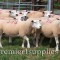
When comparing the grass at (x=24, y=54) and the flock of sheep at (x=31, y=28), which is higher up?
the flock of sheep at (x=31, y=28)

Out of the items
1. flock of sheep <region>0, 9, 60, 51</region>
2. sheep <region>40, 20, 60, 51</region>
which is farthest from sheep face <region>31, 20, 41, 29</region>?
sheep <region>40, 20, 60, 51</region>

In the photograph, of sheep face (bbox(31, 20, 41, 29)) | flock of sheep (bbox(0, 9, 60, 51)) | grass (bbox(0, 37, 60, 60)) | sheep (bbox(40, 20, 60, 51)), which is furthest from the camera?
sheep face (bbox(31, 20, 41, 29))

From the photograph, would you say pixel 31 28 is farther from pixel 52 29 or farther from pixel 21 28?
pixel 52 29

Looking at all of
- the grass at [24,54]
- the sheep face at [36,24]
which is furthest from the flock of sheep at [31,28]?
the grass at [24,54]

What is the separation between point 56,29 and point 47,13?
9.01ft

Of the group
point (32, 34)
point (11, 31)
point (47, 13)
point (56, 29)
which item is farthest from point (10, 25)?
point (47, 13)

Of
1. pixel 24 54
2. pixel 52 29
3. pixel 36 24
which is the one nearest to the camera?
pixel 24 54

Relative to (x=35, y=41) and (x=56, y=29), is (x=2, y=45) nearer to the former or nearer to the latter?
(x=35, y=41)

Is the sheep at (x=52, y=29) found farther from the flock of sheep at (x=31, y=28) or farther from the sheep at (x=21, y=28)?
the sheep at (x=21, y=28)

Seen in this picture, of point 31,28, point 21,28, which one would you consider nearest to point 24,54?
point 21,28

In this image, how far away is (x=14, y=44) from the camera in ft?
32.4

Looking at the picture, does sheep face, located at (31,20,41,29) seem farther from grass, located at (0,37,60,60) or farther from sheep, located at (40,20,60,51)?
→ grass, located at (0,37,60,60)

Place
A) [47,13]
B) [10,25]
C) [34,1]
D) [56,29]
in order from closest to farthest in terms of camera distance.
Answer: [56,29] → [10,25] → [47,13] → [34,1]

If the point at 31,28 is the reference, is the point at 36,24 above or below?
above
